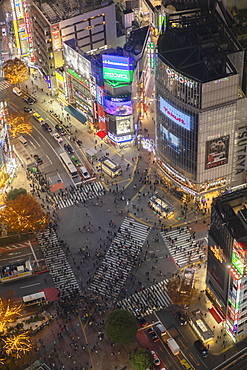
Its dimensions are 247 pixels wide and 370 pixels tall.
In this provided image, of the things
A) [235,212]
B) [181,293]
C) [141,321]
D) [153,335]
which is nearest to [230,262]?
[235,212]

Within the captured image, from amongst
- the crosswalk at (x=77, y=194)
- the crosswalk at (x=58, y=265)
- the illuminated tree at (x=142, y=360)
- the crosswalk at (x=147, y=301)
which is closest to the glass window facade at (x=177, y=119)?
the crosswalk at (x=77, y=194)

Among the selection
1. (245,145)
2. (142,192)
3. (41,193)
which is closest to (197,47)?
(245,145)

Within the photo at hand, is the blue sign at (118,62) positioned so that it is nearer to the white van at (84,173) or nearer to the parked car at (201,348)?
the white van at (84,173)

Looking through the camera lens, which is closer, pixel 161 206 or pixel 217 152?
pixel 217 152

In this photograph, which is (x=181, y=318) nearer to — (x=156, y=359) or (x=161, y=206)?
(x=156, y=359)

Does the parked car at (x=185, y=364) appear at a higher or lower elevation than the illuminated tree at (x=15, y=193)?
lower
